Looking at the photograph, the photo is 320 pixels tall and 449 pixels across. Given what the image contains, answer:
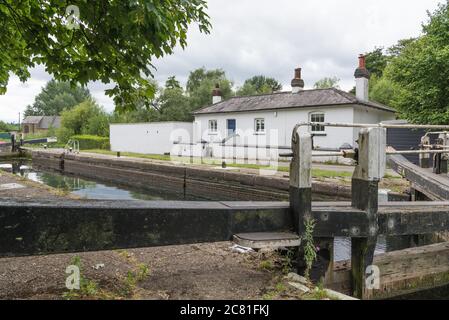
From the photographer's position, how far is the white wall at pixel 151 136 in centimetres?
2461

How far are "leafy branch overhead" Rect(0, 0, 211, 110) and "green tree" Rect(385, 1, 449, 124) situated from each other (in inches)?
427

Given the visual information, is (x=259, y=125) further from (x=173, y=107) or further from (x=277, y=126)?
(x=173, y=107)

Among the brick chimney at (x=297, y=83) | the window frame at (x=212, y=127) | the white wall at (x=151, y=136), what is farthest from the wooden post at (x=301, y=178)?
the white wall at (x=151, y=136)

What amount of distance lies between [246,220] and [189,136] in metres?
22.5

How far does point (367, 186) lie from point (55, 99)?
88988 millimetres

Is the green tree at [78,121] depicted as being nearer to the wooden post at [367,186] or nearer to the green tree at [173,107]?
the green tree at [173,107]

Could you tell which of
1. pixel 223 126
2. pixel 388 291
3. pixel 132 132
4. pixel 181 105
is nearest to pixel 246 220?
pixel 388 291

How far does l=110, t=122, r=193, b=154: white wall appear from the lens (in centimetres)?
2461

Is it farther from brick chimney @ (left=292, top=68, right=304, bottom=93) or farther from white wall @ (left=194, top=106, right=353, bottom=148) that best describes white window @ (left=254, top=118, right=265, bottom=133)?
brick chimney @ (left=292, top=68, right=304, bottom=93)

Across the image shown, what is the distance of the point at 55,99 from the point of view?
81.7 meters

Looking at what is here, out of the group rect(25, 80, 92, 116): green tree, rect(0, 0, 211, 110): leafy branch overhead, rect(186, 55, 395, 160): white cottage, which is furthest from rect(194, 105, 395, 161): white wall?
rect(25, 80, 92, 116): green tree

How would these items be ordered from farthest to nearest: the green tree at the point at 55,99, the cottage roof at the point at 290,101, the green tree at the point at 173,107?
the green tree at the point at 55,99, the green tree at the point at 173,107, the cottage roof at the point at 290,101

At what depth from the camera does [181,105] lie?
34.0m

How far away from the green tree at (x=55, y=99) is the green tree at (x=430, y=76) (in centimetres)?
7628
